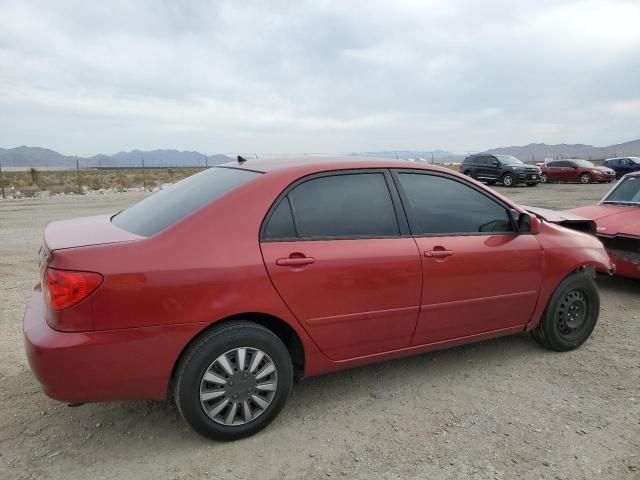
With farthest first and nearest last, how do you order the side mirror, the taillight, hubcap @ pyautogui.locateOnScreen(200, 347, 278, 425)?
the side mirror → hubcap @ pyautogui.locateOnScreen(200, 347, 278, 425) → the taillight

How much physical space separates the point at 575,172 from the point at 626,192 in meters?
25.0

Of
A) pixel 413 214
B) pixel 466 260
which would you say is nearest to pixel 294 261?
pixel 413 214

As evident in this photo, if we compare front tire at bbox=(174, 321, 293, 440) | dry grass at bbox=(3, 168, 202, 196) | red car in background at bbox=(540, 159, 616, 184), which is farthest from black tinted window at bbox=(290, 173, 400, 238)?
red car in background at bbox=(540, 159, 616, 184)

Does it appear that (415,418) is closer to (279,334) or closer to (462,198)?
(279,334)

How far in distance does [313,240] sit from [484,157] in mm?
25842

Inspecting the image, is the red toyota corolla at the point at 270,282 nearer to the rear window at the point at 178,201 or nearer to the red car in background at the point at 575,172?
the rear window at the point at 178,201

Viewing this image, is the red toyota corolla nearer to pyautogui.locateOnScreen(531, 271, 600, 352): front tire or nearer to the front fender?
the front fender

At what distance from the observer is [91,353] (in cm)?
252

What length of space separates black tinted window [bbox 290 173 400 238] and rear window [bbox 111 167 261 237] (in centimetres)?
36

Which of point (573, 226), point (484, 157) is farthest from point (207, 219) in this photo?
point (484, 157)

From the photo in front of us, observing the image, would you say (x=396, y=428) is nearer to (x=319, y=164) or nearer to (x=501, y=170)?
(x=319, y=164)

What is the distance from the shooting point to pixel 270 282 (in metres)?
2.84

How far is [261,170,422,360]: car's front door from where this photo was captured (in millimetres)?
2949

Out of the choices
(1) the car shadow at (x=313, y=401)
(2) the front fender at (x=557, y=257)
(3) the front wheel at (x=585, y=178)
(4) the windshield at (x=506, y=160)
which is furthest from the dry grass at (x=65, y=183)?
(2) the front fender at (x=557, y=257)
